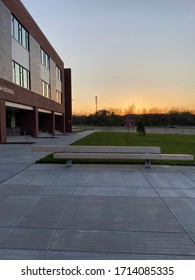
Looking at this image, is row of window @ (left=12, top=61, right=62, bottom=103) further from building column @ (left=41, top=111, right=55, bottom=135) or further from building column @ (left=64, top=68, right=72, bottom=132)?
building column @ (left=64, top=68, right=72, bottom=132)

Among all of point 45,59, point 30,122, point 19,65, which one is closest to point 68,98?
point 45,59

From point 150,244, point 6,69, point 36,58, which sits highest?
point 36,58

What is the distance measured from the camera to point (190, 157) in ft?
33.9

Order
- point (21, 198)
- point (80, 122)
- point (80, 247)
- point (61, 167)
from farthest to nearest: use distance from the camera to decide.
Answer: point (80, 122) → point (61, 167) → point (21, 198) → point (80, 247)

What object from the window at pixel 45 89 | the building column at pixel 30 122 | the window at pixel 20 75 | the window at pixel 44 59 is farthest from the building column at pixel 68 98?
the window at pixel 20 75

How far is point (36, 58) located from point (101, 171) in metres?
27.6

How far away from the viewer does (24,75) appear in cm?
2984

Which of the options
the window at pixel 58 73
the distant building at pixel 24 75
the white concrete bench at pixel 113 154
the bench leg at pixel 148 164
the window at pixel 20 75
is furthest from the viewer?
the window at pixel 58 73

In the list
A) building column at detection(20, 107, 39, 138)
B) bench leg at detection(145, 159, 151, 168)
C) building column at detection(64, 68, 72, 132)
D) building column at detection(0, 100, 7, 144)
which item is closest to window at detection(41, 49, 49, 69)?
building column at detection(20, 107, 39, 138)

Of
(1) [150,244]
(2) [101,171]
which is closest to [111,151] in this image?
(2) [101,171]

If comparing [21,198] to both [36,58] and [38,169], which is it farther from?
[36,58]

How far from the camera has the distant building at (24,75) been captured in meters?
23.9

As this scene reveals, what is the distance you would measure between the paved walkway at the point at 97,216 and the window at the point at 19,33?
2128 centimetres

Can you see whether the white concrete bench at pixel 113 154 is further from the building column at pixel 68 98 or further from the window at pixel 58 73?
the building column at pixel 68 98
